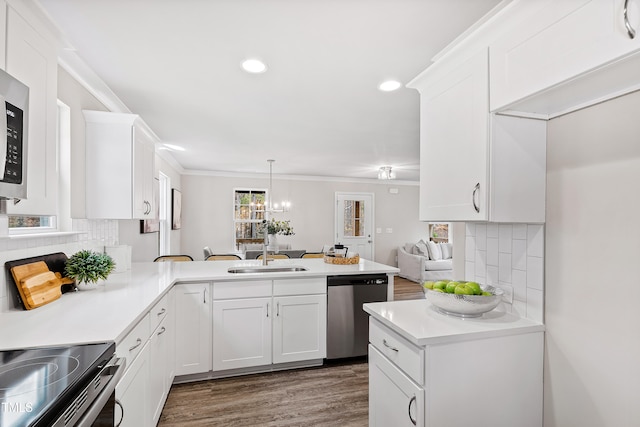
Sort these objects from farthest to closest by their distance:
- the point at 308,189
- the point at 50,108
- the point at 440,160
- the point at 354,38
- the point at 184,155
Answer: the point at 308,189
the point at 184,155
the point at 354,38
the point at 440,160
the point at 50,108

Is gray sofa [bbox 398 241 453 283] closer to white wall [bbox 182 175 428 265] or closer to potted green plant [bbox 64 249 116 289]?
white wall [bbox 182 175 428 265]

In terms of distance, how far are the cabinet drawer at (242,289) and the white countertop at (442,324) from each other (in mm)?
1277

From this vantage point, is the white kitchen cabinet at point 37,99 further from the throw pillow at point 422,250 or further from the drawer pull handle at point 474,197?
the throw pillow at point 422,250

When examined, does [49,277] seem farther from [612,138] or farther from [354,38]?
[612,138]

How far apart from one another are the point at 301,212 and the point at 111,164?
5342mm

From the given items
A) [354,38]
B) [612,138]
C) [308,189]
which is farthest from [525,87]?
[308,189]

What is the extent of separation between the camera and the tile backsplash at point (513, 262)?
1566mm

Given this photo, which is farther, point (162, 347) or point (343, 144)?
point (343, 144)

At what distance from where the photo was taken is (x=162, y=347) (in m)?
2.17

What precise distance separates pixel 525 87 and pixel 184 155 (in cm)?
519

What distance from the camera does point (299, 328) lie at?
2918 mm

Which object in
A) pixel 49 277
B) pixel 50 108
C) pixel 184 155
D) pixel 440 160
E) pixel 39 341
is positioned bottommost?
pixel 39 341

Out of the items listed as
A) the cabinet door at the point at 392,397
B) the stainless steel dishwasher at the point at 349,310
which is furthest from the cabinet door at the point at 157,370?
the stainless steel dishwasher at the point at 349,310

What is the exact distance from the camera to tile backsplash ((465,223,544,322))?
1566mm
